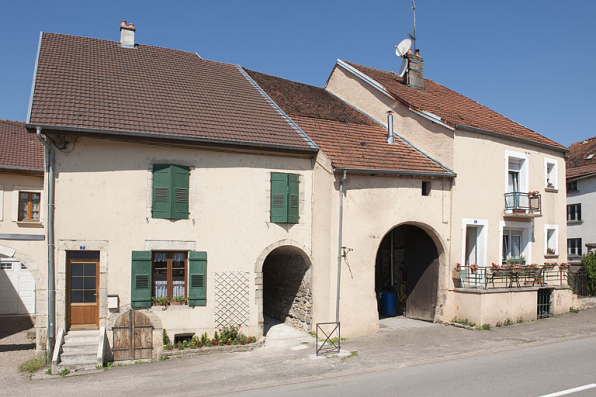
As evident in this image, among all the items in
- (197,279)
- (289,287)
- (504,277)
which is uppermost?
(197,279)

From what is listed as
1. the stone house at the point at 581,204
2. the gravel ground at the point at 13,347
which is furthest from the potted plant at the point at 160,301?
the stone house at the point at 581,204

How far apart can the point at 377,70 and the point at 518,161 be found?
686cm

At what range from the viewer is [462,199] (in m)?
16.5

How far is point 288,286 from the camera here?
15.6 m

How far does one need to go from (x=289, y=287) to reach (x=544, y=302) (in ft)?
30.3

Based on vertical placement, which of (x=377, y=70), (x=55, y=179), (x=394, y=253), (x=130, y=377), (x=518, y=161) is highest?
(x=377, y=70)

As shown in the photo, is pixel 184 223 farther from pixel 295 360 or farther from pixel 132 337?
pixel 295 360

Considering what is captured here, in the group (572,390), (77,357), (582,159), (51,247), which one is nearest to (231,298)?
(77,357)

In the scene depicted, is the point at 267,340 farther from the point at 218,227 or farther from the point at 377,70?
the point at 377,70

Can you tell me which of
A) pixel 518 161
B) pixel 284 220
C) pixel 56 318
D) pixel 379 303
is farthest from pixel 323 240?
pixel 518 161

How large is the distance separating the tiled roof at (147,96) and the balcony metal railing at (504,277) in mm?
6941

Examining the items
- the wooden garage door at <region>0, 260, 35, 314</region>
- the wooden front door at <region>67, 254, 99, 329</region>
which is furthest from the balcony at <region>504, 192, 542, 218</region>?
the wooden garage door at <region>0, 260, 35, 314</region>

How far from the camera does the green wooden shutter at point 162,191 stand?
12.8 metres

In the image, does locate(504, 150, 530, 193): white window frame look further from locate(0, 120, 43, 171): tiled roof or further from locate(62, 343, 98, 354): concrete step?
locate(0, 120, 43, 171): tiled roof
